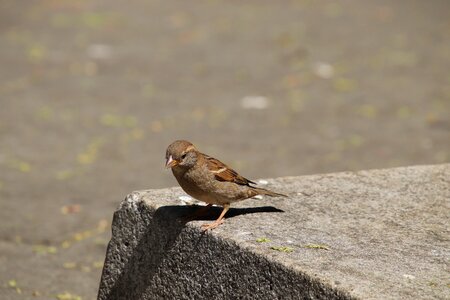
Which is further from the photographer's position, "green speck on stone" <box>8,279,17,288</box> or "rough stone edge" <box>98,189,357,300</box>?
"green speck on stone" <box>8,279,17,288</box>

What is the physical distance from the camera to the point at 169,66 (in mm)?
12000

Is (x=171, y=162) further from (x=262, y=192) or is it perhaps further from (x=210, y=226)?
(x=262, y=192)

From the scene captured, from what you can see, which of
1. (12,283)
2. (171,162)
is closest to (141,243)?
(171,162)

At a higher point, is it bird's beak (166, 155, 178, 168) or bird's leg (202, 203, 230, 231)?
bird's beak (166, 155, 178, 168)

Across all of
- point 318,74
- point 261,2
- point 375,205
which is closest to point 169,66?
point 318,74

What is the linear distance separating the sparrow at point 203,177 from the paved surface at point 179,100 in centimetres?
169

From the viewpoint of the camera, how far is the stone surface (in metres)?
3.91

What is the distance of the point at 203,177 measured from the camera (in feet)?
14.8

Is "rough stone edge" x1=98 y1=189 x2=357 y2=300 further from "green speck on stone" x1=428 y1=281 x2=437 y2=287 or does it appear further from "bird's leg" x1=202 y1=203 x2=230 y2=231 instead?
"green speck on stone" x1=428 y1=281 x2=437 y2=287

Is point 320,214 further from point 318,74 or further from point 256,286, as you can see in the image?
point 318,74

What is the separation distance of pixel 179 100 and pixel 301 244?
6.69 meters

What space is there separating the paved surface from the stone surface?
1229 mm

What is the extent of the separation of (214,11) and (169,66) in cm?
265

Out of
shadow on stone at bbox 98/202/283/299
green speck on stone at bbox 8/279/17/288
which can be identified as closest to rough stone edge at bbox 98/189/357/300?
shadow on stone at bbox 98/202/283/299
